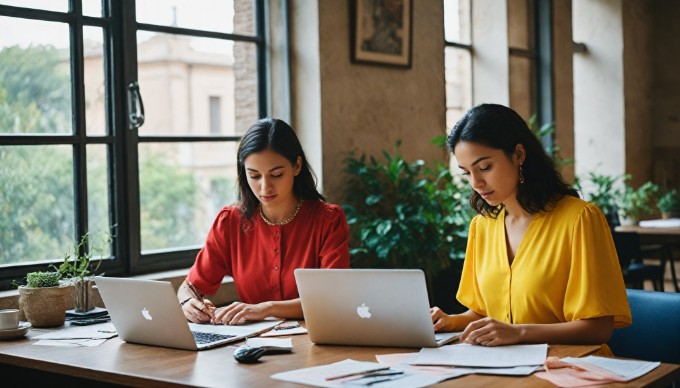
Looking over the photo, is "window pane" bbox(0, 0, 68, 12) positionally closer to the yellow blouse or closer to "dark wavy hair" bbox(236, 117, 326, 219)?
"dark wavy hair" bbox(236, 117, 326, 219)

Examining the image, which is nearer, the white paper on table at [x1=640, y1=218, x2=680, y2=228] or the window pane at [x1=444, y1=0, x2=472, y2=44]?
the white paper on table at [x1=640, y1=218, x2=680, y2=228]

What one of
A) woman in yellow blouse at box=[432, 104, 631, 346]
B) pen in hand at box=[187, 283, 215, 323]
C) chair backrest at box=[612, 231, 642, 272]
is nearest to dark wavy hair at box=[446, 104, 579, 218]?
woman in yellow blouse at box=[432, 104, 631, 346]

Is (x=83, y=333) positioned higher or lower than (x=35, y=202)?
lower

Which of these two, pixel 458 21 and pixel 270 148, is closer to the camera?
pixel 270 148

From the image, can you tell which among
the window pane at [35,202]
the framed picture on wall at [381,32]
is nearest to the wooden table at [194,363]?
the window pane at [35,202]

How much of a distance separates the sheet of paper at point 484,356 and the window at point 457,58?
13.8ft

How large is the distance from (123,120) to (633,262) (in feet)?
14.6

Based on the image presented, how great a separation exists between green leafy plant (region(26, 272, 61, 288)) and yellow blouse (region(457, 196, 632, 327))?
4.81 ft

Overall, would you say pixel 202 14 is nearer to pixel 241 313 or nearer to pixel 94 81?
pixel 94 81

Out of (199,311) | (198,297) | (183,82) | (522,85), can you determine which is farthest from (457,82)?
(199,311)

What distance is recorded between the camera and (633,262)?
23.9 feet

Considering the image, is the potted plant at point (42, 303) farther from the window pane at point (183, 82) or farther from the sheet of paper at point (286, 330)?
the window pane at point (183, 82)

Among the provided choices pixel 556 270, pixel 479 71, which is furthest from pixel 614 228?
pixel 556 270

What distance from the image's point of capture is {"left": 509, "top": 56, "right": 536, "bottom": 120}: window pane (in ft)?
24.7
